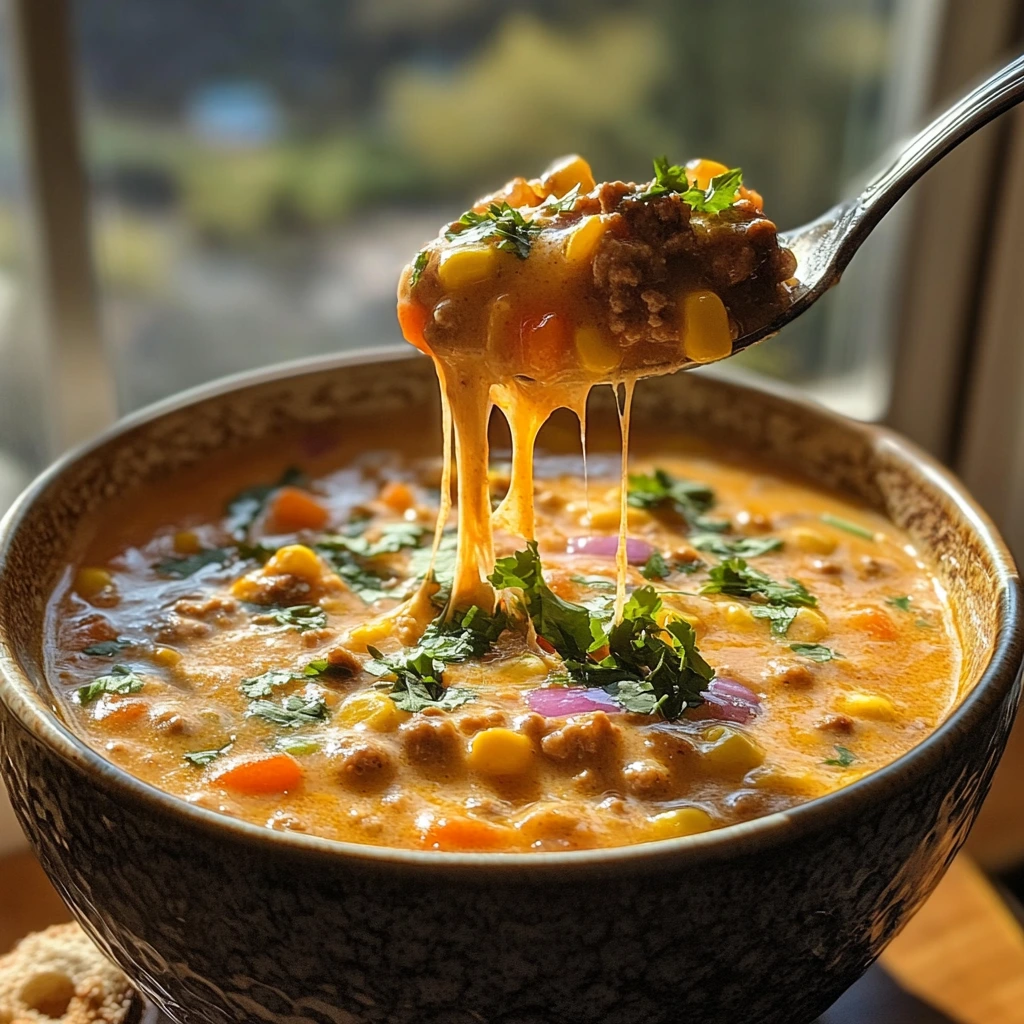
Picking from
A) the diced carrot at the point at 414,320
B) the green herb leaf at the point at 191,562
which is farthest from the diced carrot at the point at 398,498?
the diced carrot at the point at 414,320

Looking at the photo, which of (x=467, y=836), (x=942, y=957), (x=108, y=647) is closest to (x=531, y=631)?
(x=467, y=836)

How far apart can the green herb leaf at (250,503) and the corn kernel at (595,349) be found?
641 millimetres

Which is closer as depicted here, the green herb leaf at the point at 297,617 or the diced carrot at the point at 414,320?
the diced carrot at the point at 414,320

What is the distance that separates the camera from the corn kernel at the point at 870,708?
1.43 m

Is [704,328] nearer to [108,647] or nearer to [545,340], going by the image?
[545,340]

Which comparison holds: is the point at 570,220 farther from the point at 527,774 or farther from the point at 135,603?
the point at 135,603

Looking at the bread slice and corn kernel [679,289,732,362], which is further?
the bread slice

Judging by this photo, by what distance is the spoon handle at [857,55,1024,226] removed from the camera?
4.64 feet

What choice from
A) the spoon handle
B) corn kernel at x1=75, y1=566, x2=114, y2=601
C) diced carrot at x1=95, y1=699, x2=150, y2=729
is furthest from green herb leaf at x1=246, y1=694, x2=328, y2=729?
the spoon handle

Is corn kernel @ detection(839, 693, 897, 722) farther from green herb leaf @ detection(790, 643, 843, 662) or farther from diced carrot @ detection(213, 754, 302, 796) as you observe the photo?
diced carrot @ detection(213, 754, 302, 796)

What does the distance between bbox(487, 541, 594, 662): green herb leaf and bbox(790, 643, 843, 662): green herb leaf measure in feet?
0.79

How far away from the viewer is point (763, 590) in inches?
65.9

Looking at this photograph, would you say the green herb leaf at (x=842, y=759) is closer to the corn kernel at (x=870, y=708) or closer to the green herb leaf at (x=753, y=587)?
the corn kernel at (x=870, y=708)

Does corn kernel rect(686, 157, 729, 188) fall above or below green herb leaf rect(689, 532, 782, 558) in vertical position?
above
